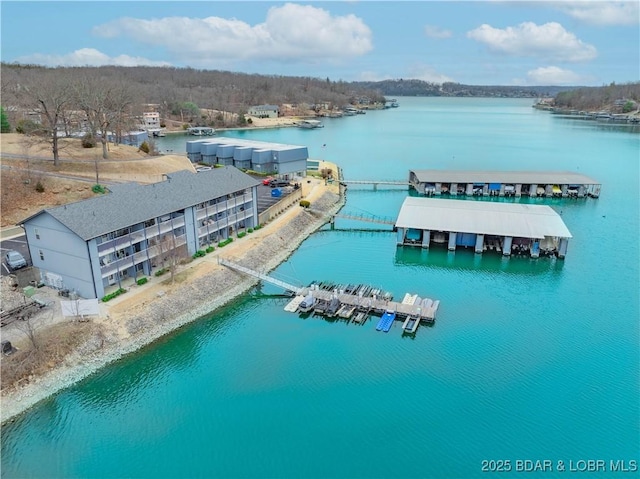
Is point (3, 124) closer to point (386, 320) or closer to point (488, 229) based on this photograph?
point (386, 320)

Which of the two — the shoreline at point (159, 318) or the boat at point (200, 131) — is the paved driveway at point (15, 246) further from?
the boat at point (200, 131)

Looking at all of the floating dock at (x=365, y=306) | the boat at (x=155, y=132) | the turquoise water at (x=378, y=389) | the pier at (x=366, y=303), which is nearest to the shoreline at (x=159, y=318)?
the turquoise water at (x=378, y=389)

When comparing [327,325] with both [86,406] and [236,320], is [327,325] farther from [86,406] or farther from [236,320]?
[86,406]

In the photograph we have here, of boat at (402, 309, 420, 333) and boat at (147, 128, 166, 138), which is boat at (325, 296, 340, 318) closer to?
boat at (402, 309, 420, 333)

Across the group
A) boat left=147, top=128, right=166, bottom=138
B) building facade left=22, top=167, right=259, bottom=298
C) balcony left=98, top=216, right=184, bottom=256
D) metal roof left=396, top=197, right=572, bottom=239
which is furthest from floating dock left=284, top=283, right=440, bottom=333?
boat left=147, top=128, right=166, bottom=138

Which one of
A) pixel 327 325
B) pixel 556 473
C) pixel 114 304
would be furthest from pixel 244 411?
pixel 556 473
